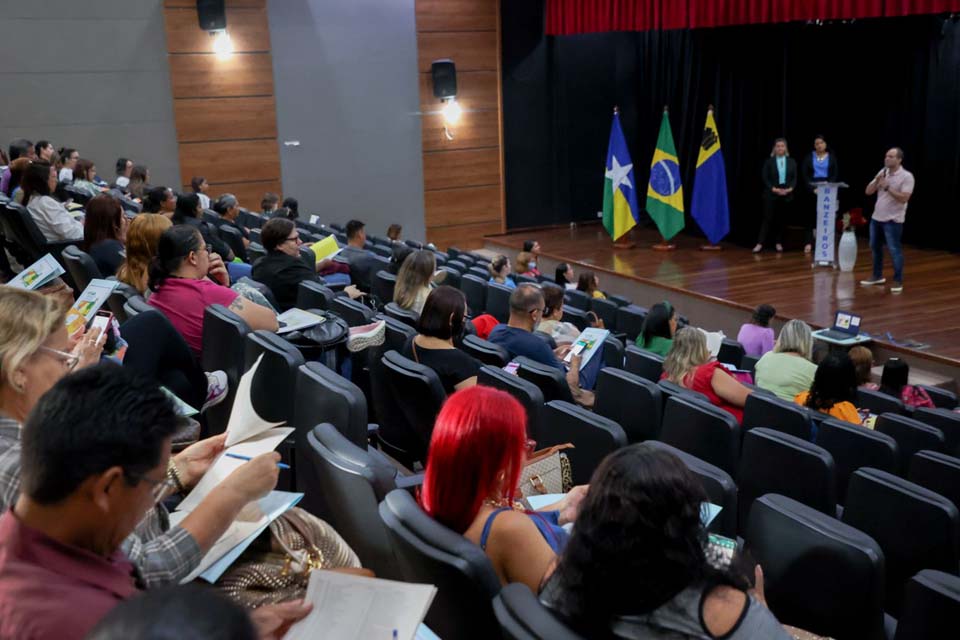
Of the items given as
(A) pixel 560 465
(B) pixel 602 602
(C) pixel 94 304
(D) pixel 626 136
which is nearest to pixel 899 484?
(A) pixel 560 465

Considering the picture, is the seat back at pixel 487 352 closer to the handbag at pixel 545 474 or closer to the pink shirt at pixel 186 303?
the pink shirt at pixel 186 303

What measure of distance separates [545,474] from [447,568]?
83cm

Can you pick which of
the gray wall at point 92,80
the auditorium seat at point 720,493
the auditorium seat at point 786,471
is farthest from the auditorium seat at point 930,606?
the gray wall at point 92,80

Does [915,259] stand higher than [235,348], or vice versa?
[235,348]

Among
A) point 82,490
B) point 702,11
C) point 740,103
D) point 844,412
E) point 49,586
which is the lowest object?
point 844,412

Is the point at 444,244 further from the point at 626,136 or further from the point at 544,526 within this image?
the point at 544,526

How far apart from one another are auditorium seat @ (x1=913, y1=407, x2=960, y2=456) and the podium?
5.56 metres

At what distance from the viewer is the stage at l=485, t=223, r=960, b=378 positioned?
7.38 metres

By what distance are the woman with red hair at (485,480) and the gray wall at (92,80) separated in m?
9.78

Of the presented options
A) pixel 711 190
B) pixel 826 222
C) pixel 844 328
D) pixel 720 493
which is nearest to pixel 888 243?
pixel 826 222

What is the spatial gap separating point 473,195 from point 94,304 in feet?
33.3

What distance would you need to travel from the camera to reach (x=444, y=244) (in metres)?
12.8

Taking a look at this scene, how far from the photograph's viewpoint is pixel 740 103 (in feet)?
38.3

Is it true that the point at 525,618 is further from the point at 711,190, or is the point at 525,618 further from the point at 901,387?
the point at 711,190
